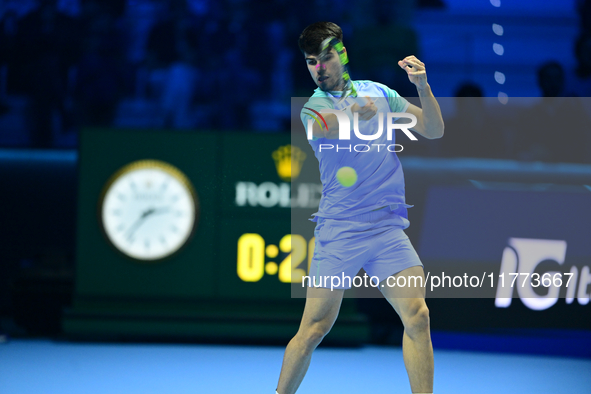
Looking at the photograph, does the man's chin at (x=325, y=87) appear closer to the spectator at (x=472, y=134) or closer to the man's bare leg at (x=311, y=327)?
the man's bare leg at (x=311, y=327)

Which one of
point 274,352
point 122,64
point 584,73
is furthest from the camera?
point 122,64

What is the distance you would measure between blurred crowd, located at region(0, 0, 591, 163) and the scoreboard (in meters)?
1.68

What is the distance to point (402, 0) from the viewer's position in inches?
261

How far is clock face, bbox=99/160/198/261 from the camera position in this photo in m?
4.79

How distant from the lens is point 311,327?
2510mm

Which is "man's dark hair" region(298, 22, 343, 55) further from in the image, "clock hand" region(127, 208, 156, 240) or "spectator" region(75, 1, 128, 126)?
"spectator" region(75, 1, 128, 126)

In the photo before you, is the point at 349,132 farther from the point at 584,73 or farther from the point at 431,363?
the point at 584,73

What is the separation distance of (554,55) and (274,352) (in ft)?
13.2

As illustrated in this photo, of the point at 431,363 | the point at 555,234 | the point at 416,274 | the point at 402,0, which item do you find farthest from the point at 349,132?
the point at 402,0

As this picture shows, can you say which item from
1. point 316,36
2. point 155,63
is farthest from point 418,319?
point 155,63

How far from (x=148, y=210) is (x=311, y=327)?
258cm

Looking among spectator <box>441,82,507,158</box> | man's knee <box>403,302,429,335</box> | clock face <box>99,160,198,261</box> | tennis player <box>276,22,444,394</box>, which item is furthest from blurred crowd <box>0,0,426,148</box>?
man's knee <box>403,302,429,335</box>

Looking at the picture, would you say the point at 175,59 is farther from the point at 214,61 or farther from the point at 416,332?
the point at 416,332

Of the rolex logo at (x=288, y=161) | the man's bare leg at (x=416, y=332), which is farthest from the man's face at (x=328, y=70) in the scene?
the rolex logo at (x=288, y=161)
